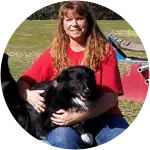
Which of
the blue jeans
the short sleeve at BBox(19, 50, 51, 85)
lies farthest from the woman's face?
the blue jeans

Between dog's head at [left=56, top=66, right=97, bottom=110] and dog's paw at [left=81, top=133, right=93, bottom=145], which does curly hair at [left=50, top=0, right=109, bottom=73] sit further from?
dog's paw at [left=81, top=133, right=93, bottom=145]

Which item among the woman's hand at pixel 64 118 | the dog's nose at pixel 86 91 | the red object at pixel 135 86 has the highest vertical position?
the dog's nose at pixel 86 91

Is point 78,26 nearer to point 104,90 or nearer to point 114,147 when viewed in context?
point 104,90

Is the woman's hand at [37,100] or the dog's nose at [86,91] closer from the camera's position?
the dog's nose at [86,91]

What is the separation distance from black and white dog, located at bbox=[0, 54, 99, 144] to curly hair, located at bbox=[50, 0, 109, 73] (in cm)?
27

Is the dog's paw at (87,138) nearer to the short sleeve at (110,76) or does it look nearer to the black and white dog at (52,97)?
the black and white dog at (52,97)

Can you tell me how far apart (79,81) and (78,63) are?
0.47m

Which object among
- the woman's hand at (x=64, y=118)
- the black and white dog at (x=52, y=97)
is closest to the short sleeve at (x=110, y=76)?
the black and white dog at (x=52, y=97)

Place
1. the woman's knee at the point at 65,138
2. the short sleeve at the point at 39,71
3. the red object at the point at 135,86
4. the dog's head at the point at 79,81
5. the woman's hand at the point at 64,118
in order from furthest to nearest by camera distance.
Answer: the red object at the point at 135,86, the short sleeve at the point at 39,71, the woman's hand at the point at 64,118, the woman's knee at the point at 65,138, the dog's head at the point at 79,81

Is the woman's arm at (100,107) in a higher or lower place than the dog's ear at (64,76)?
lower

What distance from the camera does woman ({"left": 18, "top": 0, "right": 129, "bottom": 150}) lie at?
3381mm

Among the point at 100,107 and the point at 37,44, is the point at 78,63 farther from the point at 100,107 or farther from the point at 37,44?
the point at 37,44

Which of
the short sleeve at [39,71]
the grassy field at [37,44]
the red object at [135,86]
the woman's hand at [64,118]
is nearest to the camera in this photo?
the woman's hand at [64,118]

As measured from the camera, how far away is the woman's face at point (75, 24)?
342 centimetres
